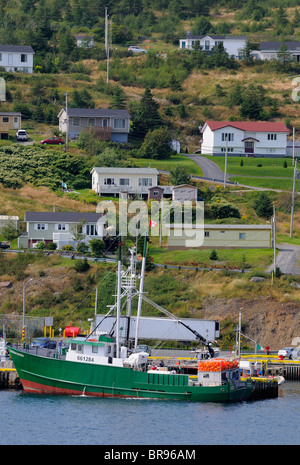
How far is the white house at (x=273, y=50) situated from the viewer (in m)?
159

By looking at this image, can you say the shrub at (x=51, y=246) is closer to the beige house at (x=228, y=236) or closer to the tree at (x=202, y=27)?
the beige house at (x=228, y=236)

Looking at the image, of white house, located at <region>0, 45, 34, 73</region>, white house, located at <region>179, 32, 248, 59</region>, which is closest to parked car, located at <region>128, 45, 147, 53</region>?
white house, located at <region>179, 32, 248, 59</region>

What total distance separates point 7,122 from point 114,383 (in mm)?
68475

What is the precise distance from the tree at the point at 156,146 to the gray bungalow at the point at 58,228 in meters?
28.5

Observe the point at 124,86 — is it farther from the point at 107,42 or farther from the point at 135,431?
the point at 135,431

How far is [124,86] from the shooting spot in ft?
494

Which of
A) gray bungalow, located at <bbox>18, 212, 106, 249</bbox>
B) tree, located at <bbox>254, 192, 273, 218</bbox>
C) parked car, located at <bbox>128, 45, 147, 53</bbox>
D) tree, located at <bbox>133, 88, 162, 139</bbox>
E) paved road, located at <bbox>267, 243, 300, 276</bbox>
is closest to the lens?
paved road, located at <bbox>267, 243, 300, 276</bbox>

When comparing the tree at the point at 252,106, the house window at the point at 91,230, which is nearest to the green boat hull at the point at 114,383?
the house window at the point at 91,230

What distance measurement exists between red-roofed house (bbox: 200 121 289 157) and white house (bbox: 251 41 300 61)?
1330 inches

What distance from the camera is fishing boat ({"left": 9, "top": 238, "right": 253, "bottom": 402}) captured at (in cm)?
6300

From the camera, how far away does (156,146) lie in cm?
12406

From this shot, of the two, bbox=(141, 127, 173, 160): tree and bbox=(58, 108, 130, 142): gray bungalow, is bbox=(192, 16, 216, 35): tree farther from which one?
bbox=(141, 127, 173, 160): tree

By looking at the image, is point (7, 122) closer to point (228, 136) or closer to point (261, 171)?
point (228, 136)

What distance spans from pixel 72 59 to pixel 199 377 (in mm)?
104096
